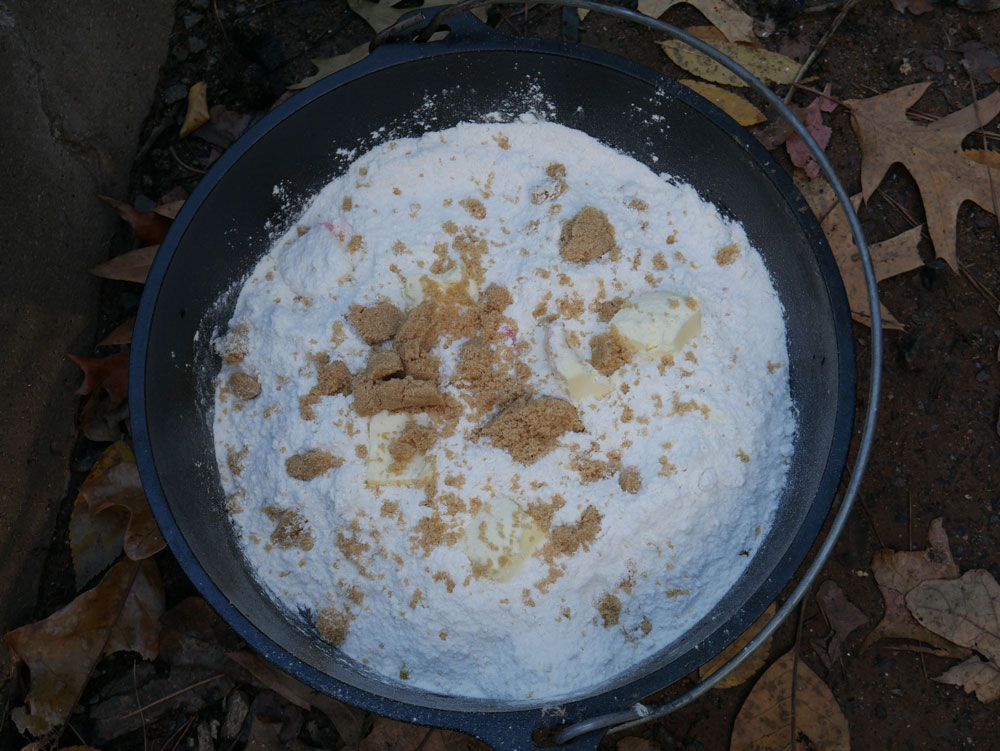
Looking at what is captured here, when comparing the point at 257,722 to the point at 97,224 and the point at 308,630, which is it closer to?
the point at 308,630

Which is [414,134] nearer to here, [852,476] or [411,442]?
[411,442]

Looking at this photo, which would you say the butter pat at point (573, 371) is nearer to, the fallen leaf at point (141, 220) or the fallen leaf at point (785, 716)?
the fallen leaf at point (785, 716)

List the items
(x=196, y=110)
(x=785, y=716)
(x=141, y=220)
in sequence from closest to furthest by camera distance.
Result: (x=785, y=716)
(x=141, y=220)
(x=196, y=110)

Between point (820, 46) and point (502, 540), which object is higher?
point (820, 46)

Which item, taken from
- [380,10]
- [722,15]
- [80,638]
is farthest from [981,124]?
[80,638]

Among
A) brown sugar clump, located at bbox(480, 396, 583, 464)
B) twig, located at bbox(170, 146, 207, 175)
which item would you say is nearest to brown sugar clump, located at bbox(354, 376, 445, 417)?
brown sugar clump, located at bbox(480, 396, 583, 464)

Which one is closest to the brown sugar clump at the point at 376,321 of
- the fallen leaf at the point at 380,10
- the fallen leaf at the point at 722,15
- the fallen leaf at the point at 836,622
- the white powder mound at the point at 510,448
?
the white powder mound at the point at 510,448
